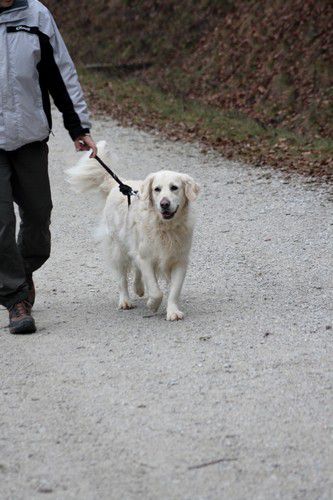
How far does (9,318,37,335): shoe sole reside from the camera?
683 centimetres

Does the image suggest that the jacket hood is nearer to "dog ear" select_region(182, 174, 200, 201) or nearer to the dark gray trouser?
the dark gray trouser

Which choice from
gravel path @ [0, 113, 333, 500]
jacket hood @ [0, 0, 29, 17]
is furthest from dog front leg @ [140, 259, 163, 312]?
jacket hood @ [0, 0, 29, 17]

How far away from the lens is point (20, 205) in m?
7.11

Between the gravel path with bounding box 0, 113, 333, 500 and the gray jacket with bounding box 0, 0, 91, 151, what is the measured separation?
1.44 metres

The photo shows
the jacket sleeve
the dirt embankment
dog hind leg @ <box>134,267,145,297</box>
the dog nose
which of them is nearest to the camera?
the jacket sleeve

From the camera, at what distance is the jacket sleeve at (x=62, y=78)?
6.69 metres

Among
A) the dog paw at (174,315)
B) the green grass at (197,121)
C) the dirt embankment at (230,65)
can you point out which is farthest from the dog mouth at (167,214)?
the green grass at (197,121)

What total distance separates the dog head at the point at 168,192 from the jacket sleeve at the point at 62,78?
2.05 ft

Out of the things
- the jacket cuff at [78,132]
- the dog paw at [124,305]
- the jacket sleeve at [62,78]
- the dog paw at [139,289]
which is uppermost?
the jacket sleeve at [62,78]

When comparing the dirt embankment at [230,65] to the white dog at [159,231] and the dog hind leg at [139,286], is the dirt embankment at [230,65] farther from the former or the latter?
the white dog at [159,231]

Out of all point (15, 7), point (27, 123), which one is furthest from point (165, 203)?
point (15, 7)

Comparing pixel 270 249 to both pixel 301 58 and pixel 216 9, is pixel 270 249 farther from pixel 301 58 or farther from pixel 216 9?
pixel 216 9

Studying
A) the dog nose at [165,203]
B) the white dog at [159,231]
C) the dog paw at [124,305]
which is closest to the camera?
the dog nose at [165,203]

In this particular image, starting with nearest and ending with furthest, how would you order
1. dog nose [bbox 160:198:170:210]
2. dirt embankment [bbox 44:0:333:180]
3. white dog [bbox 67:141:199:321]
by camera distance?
dog nose [bbox 160:198:170:210] < white dog [bbox 67:141:199:321] < dirt embankment [bbox 44:0:333:180]
